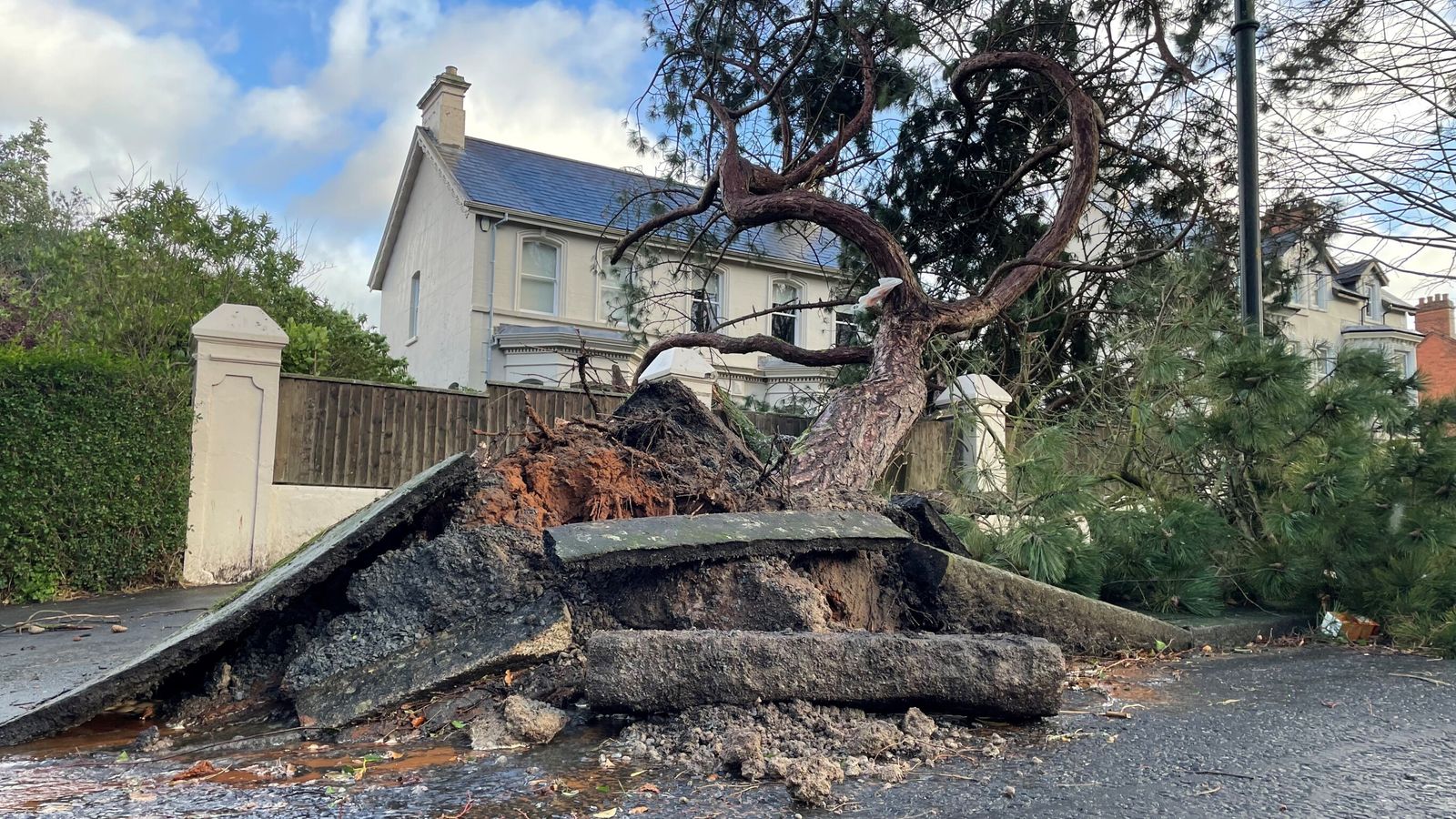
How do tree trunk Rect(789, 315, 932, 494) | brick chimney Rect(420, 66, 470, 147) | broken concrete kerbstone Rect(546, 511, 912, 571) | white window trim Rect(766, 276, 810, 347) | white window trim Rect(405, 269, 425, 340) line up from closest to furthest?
broken concrete kerbstone Rect(546, 511, 912, 571), tree trunk Rect(789, 315, 932, 494), brick chimney Rect(420, 66, 470, 147), white window trim Rect(766, 276, 810, 347), white window trim Rect(405, 269, 425, 340)

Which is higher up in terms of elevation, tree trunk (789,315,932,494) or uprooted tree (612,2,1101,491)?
uprooted tree (612,2,1101,491)

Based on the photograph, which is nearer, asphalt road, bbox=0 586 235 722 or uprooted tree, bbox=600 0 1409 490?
asphalt road, bbox=0 586 235 722

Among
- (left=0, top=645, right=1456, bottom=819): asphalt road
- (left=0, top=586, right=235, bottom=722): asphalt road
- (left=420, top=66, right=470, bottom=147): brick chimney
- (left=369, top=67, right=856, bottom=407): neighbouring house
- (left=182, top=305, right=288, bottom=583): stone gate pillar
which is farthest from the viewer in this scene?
(left=420, top=66, right=470, bottom=147): brick chimney

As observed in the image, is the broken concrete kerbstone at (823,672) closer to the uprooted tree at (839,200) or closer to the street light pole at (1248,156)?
the uprooted tree at (839,200)

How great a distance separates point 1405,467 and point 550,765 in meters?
4.95

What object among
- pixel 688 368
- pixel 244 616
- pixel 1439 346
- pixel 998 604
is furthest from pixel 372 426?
pixel 1439 346

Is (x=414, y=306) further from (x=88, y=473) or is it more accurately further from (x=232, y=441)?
(x=88, y=473)

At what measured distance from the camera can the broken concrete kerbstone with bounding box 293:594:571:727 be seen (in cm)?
322

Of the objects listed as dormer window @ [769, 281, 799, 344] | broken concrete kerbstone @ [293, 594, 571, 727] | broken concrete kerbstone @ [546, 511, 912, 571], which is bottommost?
broken concrete kerbstone @ [293, 594, 571, 727]

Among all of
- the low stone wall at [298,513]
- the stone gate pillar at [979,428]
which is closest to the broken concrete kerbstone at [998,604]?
the stone gate pillar at [979,428]

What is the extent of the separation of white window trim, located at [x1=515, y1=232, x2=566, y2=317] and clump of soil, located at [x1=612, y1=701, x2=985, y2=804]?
1789 centimetres

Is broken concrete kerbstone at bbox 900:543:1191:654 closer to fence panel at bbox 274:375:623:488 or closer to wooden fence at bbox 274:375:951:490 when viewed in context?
wooden fence at bbox 274:375:951:490

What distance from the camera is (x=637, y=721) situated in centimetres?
305

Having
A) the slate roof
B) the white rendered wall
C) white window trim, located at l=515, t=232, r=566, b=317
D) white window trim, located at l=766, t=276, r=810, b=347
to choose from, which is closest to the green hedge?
the white rendered wall
